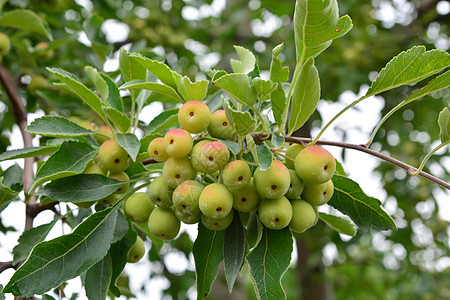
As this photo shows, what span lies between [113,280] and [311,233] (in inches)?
80.3

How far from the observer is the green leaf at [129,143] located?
43.1 inches

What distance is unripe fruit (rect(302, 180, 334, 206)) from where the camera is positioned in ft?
3.48

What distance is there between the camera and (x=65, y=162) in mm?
1134

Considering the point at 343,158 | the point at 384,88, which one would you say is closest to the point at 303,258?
the point at 343,158

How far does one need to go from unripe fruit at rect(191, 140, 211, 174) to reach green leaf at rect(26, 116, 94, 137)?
1.10 feet

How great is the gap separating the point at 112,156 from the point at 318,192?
0.50 metres

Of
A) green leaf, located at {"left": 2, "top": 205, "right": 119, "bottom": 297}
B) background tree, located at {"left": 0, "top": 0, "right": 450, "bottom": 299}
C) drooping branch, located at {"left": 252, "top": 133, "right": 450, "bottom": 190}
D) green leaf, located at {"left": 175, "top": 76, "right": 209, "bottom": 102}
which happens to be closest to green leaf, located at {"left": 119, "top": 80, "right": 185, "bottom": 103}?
green leaf, located at {"left": 175, "top": 76, "right": 209, "bottom": 102}

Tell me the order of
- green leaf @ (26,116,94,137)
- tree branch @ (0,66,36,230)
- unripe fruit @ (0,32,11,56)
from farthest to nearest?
unripe fruit @ (0,32,11,56), tree branch @ (0,66,36,230), green leaf @ (26,116,94,137)

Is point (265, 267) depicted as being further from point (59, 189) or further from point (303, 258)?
point (303, 258)

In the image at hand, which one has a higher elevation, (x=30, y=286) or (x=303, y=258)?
(x=30, y=286)

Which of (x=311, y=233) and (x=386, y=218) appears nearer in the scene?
(x=386, y=218)

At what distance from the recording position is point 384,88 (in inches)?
41.6

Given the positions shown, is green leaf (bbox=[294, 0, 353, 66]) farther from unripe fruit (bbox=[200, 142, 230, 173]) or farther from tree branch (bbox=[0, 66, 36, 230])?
tree branch (bbox=[0, 66, 36, 230])

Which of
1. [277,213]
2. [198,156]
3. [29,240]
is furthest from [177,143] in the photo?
[29,240]
